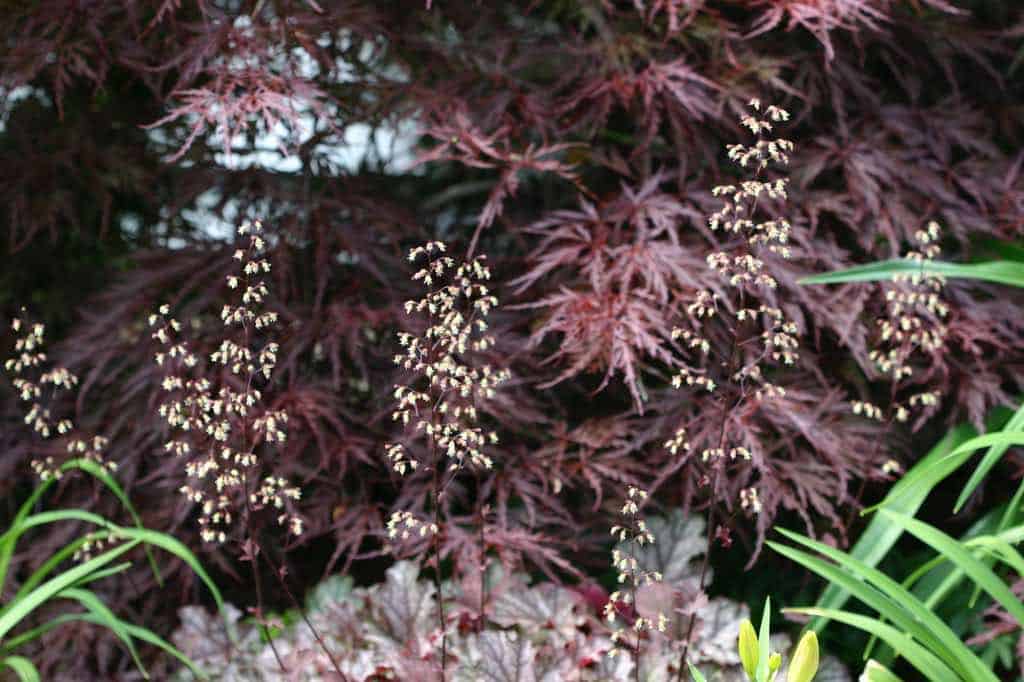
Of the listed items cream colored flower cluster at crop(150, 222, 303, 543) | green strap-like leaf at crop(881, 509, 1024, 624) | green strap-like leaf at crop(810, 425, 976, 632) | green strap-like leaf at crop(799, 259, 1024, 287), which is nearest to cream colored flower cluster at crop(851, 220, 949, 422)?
green strap-like leaf at crop(799, 259, 1024, 287)

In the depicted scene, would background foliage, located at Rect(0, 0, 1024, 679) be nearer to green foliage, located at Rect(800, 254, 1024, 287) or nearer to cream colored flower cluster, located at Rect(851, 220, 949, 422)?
cream colored flower cluster, located at Rect(851, 220, 949, 422)

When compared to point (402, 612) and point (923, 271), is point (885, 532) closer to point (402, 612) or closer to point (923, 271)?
A: point (923, 271)

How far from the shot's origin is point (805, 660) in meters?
1.48

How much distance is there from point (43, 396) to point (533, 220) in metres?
1.22

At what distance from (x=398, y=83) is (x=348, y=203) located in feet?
0.94

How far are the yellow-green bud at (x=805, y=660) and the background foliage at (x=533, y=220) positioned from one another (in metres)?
0.57

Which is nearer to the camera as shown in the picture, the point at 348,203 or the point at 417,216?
the point at 348,203

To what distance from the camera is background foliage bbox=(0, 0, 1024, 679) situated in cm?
211

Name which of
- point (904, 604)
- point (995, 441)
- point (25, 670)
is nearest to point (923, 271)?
point (995, 441)

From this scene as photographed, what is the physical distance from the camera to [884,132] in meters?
2.35

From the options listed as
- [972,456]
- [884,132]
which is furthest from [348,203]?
[972,456]

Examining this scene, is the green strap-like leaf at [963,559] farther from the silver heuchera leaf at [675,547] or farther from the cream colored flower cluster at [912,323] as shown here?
the silver heuchera leaf at [675,547]

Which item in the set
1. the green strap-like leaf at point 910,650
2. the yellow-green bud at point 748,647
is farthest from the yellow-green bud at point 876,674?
the yellow-green bud at point 748,647

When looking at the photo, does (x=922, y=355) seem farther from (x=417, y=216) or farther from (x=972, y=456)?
(x=417, y=216)
